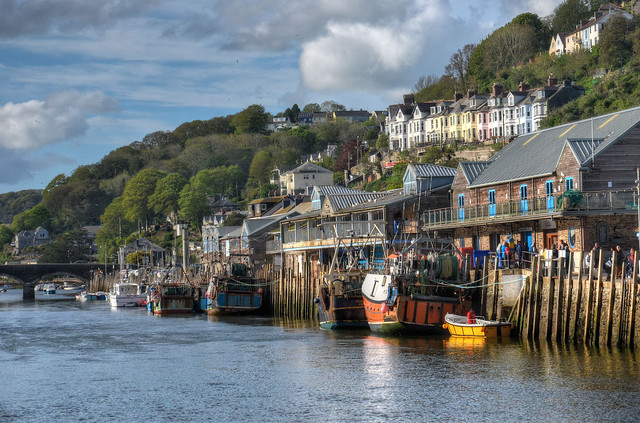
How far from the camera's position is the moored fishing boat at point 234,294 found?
80.3 m

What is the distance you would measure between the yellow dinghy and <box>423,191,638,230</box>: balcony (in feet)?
30.2

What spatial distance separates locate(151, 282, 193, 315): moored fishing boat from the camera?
8781 cm

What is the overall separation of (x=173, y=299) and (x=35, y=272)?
72377 mm

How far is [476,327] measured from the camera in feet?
158

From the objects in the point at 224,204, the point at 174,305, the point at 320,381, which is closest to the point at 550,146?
the point at 320,381

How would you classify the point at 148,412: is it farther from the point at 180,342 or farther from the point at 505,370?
the point at 180,342

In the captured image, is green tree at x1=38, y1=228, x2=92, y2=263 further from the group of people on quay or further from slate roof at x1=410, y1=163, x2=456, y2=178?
the group of people on quay

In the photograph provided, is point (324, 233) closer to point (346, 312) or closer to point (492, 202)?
point (492, 202)

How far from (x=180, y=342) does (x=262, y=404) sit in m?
23.0

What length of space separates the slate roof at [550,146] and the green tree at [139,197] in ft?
446

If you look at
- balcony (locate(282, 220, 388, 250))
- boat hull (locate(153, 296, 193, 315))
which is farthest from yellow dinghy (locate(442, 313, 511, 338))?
boat hull (locate(153, 296, 193, 315))

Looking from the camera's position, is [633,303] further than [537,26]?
No

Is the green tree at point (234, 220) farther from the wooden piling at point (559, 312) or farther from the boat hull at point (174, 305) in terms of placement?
the wooden piling at point (559, 312)

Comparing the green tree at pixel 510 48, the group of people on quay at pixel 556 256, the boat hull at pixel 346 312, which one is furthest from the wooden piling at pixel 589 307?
the green tree at pixel 510 48
